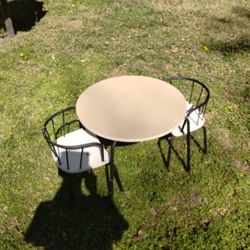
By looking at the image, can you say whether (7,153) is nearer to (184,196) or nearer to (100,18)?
(184,196)

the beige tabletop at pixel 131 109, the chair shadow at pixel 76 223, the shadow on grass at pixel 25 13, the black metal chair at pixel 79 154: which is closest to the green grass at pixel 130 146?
the chair shadow at pixel 76 223

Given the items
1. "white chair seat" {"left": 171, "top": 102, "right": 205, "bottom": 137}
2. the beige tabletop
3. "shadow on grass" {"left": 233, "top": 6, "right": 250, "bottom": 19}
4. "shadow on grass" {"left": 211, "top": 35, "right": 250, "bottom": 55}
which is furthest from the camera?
"shadow on grass" {"left": 233, "top": 6, "right": 250, "bottom": 19}

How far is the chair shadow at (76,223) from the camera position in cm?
389

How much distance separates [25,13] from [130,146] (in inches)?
210

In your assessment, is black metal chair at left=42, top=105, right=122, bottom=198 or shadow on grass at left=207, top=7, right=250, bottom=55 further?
shadow on grass at left=207, top=7, right=250, bottom=55

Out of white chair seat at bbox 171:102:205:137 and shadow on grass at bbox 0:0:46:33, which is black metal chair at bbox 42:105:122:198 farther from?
shadow on grass at bbox 0:0:46:33

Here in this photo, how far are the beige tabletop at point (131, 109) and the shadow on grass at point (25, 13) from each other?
4.68 meters

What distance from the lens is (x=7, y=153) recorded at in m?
4.86

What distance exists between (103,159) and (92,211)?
0.81m

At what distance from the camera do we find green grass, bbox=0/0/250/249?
157 inches

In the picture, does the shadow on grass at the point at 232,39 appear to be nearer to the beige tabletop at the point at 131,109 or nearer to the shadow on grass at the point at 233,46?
the shadow on grass at the point at 233,46

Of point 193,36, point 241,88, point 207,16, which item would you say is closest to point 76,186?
point 241,88

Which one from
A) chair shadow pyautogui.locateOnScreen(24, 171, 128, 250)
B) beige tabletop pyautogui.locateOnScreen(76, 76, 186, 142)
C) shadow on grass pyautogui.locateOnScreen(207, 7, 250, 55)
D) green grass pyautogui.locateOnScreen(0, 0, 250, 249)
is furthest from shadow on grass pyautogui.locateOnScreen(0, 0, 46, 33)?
chair shadow pyautogui.locateOnScreen(24, 171, 128, 250)

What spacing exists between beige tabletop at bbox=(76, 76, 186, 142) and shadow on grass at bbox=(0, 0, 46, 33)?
468 cm
